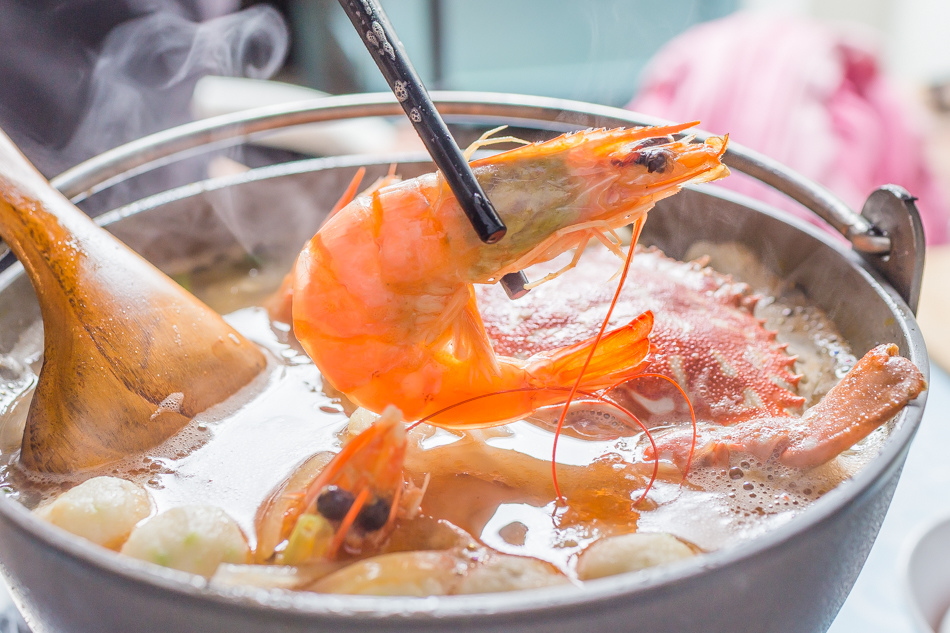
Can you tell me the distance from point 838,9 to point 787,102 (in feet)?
8.19

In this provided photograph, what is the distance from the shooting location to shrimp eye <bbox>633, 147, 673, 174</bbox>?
908mm

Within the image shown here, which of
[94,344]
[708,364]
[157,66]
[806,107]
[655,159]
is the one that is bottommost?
[708,364]

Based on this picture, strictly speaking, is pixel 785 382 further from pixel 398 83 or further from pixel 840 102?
pixel 840 102

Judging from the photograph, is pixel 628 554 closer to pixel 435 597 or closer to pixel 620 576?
pixel 620 576

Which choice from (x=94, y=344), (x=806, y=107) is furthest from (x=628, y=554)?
(x=806, y=107)

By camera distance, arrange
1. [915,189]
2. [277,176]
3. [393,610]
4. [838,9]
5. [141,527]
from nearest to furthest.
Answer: [393,610] → [141,527] → [277,176] → [915,189] → [838,9]

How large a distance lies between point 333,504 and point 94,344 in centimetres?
46

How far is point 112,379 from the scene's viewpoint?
3.33 feet

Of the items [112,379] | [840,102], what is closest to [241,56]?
[112,379]

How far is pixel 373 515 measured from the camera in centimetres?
81

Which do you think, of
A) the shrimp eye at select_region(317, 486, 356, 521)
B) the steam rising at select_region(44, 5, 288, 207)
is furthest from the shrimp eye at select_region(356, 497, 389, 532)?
the steam rising at select_region(44, 5, 288, 207)

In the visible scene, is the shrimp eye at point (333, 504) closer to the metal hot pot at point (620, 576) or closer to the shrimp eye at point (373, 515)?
the shrimp eye at point (373, 515)

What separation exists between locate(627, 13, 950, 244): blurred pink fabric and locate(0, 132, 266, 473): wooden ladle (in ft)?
7.50

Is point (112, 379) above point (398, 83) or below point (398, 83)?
below
